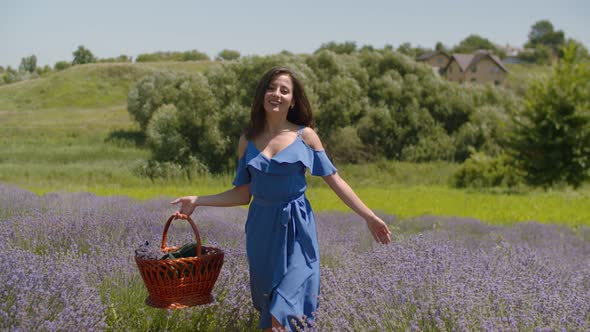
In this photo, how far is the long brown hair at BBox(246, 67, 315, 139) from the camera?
109 inches

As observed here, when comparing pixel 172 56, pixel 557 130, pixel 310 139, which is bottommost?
pixel 557 130

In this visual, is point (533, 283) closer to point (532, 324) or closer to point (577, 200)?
point (532, 324)

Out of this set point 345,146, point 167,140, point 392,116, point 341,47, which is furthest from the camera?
point 341,47

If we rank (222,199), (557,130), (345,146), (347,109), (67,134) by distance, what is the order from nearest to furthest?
(222,199) → (557,130) → (67,134) → (345,146) → (347,109)

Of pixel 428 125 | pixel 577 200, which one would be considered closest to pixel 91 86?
pixel 428 125

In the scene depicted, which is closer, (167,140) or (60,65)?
(167,140)

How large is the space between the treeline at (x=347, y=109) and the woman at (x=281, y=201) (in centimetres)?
1149

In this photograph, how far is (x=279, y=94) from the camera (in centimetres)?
269

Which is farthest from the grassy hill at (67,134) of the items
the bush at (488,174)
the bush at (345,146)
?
the bush at (488,174)

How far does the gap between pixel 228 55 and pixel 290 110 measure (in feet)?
47.7

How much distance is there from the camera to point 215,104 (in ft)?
48.5

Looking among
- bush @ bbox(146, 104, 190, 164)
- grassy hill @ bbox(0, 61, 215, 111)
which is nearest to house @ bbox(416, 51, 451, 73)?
grassy hill @ bbox(0, 61, 215, 111)

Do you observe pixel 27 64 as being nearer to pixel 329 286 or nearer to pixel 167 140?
pixel 167 140

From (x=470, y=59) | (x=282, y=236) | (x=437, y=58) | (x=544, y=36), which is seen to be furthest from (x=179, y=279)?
(x=544, y=36)
